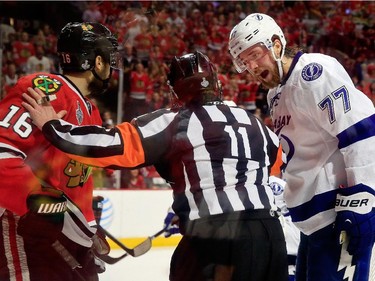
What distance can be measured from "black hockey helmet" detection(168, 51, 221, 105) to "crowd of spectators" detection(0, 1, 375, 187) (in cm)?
18

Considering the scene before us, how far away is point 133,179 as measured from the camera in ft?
7.72

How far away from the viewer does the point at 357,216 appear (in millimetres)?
1730

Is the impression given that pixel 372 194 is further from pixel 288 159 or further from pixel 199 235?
pixel 199 235

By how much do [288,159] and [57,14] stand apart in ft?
2.81

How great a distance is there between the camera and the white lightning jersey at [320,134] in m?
1.72

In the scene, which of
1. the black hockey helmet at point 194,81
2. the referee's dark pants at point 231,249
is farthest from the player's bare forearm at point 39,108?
the referee's dark pants at point 231,249

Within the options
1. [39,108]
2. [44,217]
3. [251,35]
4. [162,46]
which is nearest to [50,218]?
[44,217]

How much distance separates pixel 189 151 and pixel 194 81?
7.5 inches

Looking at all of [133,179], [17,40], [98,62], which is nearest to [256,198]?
[98,62]

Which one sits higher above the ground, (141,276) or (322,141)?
(322,141)

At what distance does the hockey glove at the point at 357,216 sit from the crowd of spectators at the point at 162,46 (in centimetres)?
35

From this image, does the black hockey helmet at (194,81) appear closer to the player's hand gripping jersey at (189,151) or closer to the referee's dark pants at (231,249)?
the player's hand gripping jersey at (189,151)

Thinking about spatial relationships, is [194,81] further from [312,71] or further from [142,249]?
[142,249]

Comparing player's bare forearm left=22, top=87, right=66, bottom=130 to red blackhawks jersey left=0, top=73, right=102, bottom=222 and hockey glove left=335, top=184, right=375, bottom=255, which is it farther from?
hockey glove left=335, top=184, right=375, bottom=255
